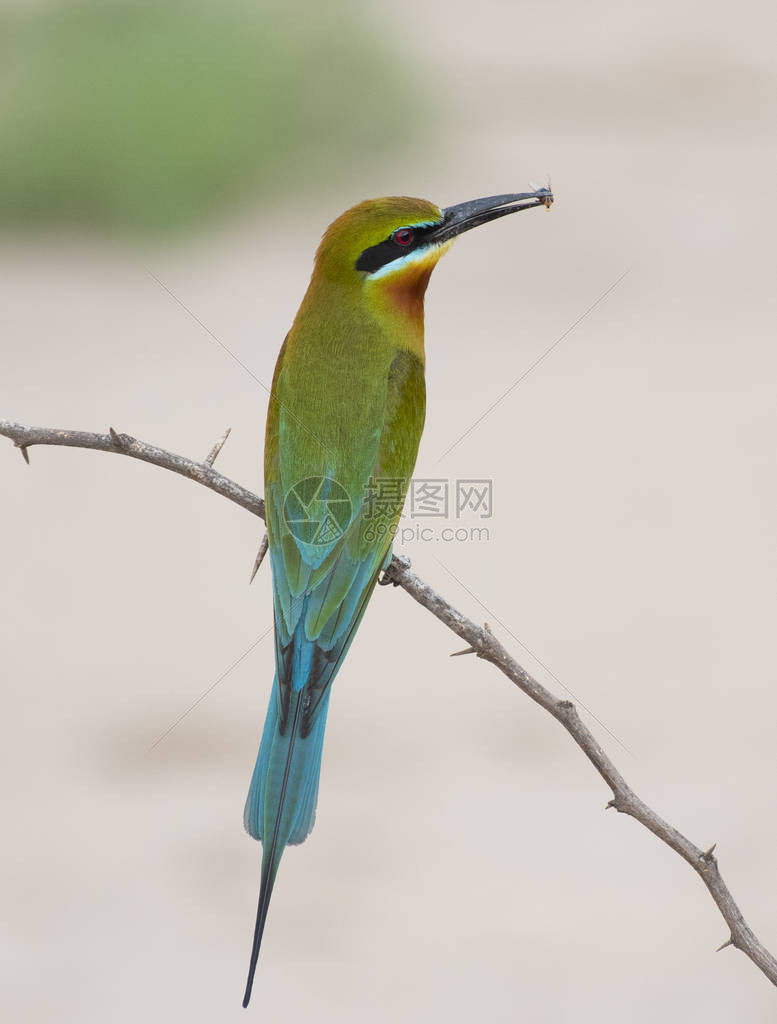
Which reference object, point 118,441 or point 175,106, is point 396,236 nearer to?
point 118,441

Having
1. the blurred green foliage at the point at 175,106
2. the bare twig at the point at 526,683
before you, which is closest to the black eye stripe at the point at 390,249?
the bare twig at the point at 526,683

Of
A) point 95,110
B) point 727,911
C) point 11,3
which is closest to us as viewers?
point 727,911

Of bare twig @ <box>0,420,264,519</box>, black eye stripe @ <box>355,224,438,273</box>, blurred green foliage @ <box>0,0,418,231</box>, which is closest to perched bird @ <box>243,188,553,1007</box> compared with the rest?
black eye stripe @ <box>355,224,438,273</box>

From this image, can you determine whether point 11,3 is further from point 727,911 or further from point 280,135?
point 727,911

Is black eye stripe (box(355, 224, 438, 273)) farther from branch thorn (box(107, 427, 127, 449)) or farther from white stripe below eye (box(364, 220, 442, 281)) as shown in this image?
branch thorn (box(107, 427, 127, 449))

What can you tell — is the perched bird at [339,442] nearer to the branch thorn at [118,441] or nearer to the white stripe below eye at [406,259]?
the white stripe below eye at [406,259]

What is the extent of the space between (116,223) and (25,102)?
3.77 ft

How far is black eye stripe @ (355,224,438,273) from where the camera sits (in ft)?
7.47

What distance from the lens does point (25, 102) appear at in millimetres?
9945

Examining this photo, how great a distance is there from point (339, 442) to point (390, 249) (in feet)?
1.22

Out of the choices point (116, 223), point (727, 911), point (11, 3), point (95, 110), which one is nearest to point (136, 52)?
point (95, 110)

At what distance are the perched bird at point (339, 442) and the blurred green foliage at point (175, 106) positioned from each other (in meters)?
7.90

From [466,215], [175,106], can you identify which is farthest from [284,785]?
[175,106]

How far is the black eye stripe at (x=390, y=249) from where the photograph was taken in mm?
2275
